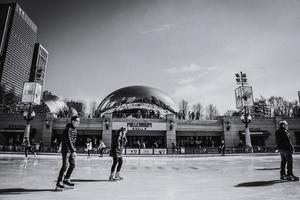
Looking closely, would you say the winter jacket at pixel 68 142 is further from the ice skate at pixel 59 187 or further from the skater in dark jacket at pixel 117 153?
the skater in dark jacket at pixel 117 153

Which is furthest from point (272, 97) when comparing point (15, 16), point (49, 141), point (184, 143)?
point (15, 16)

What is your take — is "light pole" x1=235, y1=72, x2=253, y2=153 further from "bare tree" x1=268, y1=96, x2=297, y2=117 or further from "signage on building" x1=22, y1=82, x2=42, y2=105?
"bare tree" x1=268, y1=96, x2=297, y2=117

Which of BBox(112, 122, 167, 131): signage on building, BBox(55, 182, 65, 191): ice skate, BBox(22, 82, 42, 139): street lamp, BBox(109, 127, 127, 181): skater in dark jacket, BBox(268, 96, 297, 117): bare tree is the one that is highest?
BBox(268, 96, 297, 117): bare tree

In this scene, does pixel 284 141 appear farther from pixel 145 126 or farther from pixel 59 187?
pixel 145 126

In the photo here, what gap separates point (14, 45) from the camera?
406ft

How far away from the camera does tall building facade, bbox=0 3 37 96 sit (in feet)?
384

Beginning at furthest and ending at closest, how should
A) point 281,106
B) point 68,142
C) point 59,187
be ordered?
point 281,106, point 68,142, point 59,187

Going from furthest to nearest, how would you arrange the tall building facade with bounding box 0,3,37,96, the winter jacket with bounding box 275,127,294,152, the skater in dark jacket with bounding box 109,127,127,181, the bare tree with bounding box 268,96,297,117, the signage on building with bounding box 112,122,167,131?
the tall building facade with bounding box 0,3,37,96
the bare tree with bounding box 268,96,297,117
the signage on building with bounding box 112,122,167,131
the skater in dark jacket with bounding box 109,127,127,181
the winter jacket with bounding box 275,127,294,152

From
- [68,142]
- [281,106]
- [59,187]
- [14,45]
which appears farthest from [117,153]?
[14,45]

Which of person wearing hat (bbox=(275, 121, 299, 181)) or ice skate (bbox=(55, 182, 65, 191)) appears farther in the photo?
person wearing hat (bbox=(275, 121, 299, 181))

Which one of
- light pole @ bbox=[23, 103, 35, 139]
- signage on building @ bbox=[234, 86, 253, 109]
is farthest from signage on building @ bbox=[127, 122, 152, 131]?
signage on building @ bbox=[234, 86, 253, 109]

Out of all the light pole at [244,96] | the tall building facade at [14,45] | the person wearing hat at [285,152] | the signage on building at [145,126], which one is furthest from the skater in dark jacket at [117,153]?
the tall building facade at [14,45]

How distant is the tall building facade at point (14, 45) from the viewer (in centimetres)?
11694

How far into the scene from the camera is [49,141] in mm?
33625
